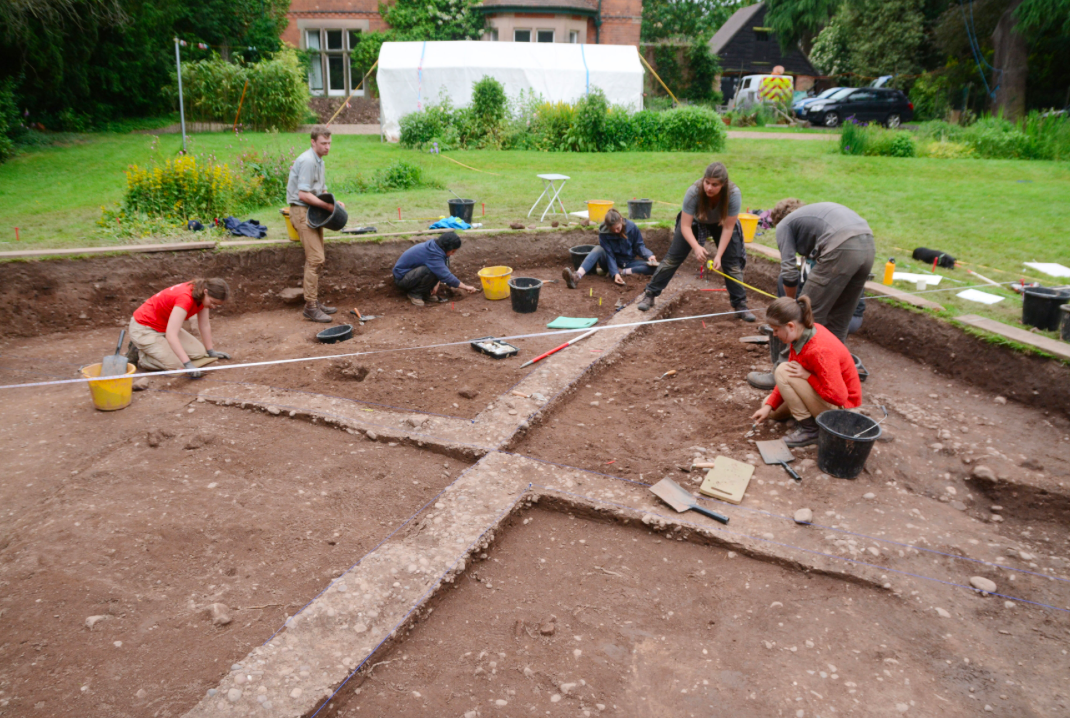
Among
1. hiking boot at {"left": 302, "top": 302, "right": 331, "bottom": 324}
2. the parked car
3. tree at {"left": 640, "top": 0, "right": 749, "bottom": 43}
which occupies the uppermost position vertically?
tree at {"left": 640, "top": 0, "right": 749, "bottom": 43}

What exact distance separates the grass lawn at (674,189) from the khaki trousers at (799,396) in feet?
9.27

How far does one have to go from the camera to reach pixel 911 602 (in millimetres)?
3611

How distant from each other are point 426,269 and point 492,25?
21277 mm

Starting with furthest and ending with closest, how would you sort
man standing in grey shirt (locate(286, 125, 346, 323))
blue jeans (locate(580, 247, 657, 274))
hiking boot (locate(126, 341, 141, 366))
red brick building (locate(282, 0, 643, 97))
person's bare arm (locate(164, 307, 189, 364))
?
red brick building (locate(282, 0, 643, 97))
blue jeans (locate(580, 247, 657, 274))
man standing in grey shirt (locate(286, 125, 346, 323))
hiking boot (locate(126, 341, 141, 366))
person's bare arm (locate(164, 307, 189, 364))

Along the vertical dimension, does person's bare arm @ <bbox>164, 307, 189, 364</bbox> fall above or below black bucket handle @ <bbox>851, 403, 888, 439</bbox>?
above

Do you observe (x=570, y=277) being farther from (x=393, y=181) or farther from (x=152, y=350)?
(x=393, y=181)

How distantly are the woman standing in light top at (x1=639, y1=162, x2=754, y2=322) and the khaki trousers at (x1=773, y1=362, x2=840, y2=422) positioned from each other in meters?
2.15

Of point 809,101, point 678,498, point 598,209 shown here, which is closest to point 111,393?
point 678,498

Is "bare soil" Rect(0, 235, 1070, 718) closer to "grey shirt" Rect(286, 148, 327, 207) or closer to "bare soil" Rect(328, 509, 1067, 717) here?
"bare soil" Rect(328, 509, 1067, 717)

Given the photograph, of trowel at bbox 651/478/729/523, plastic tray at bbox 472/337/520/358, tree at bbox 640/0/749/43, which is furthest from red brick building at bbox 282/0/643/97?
trowel at bbox 651/478/729/523

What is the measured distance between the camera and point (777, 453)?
4805 mm

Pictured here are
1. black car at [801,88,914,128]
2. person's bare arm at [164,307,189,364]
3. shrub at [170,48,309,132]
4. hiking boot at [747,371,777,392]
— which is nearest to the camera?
hiking boot at [747,371,777,392]

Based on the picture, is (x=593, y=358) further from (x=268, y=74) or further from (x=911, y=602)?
(x=268, y=74)

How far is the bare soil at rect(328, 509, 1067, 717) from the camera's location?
3.07 m
